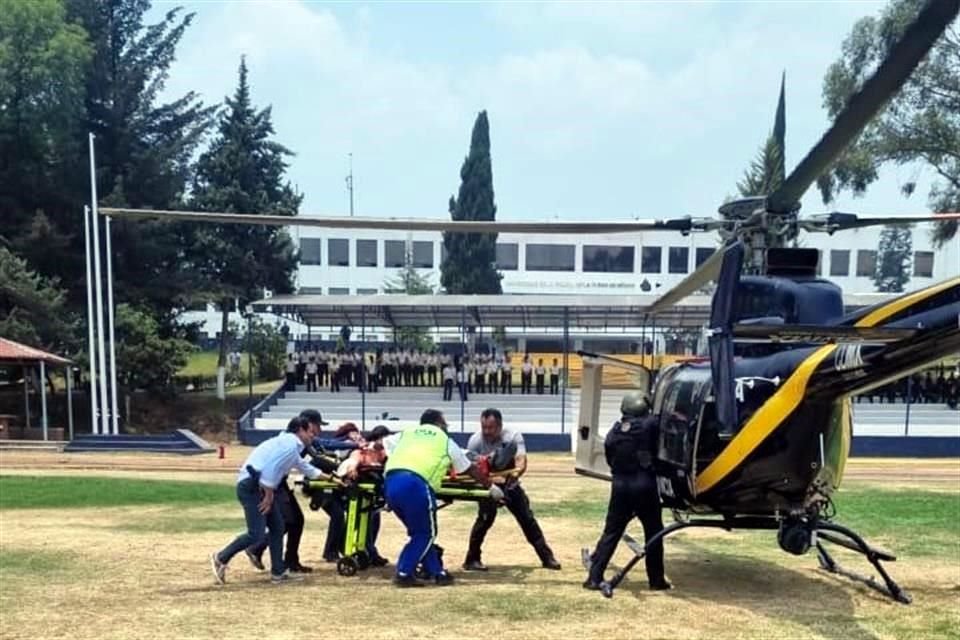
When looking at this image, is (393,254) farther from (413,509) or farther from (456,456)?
(413,509)

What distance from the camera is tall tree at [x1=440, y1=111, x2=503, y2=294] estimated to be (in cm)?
6775

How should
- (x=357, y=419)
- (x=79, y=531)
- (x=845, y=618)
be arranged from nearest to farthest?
(x=845, y=618) → (x=79, y=531) → (x=357, y=419)

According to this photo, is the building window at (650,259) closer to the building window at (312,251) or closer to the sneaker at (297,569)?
the building window at (312,251)

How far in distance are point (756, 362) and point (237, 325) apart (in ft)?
176

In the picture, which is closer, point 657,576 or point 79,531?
point 657,576

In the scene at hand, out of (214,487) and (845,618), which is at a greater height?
(845,618)

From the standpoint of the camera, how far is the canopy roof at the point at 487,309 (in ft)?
105

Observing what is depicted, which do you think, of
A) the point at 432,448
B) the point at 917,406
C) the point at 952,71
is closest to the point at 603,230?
the point at 432,448

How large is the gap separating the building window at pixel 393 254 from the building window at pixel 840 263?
35.2m

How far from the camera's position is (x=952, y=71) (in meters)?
37.7

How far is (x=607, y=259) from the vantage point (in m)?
75.0

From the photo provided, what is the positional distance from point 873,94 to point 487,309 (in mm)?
29241

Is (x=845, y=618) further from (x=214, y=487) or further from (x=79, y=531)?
(x=214, y=487)

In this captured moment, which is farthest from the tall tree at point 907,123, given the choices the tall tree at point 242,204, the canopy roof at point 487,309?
the tall tree at point 242,204
